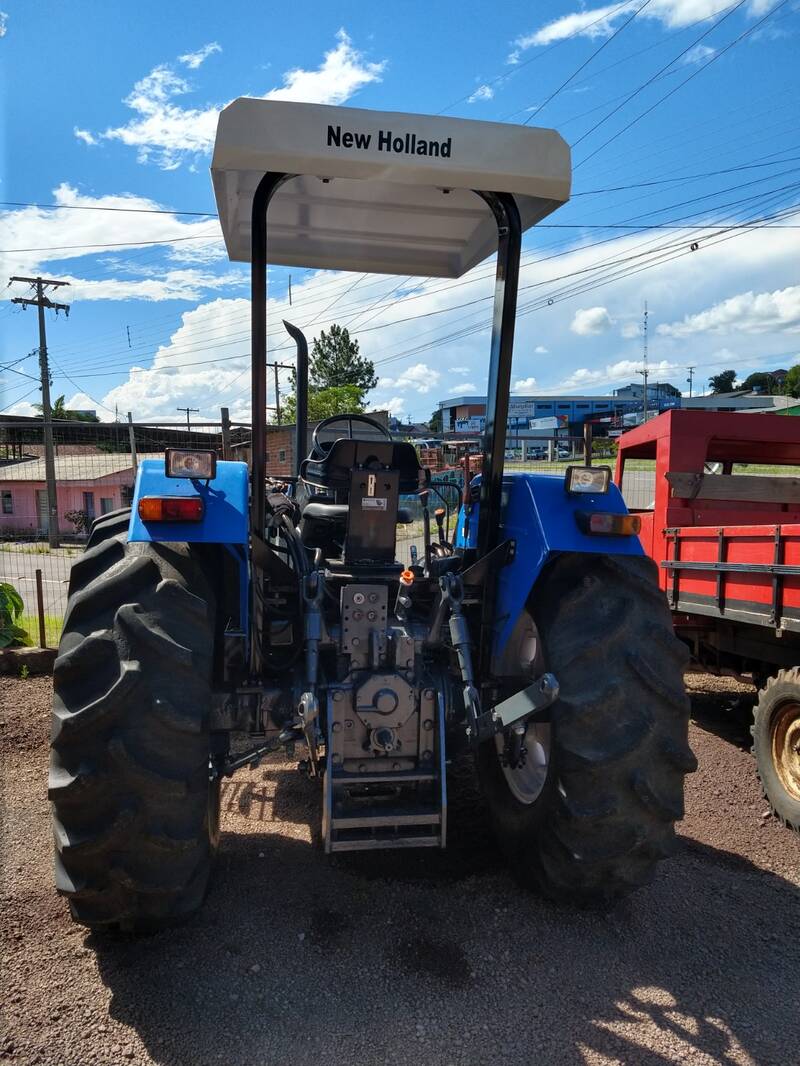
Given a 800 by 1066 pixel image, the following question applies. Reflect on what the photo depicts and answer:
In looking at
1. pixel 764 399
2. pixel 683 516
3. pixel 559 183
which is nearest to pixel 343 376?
pixel 764 399

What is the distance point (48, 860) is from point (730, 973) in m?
2.89

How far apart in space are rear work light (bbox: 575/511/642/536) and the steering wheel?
1299mm

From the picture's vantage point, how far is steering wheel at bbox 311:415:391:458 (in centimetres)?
393

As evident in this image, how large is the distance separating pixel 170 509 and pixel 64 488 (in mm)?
14733

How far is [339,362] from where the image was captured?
47.4 meters

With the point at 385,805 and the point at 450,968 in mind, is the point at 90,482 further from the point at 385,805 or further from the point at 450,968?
the point at 450,968

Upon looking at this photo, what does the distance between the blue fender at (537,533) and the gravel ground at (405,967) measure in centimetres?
111

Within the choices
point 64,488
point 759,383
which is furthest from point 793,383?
point 64,488

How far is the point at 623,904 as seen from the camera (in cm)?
334

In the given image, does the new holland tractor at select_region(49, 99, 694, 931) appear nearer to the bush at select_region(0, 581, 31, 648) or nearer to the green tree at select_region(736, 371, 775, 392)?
the bush at select_region(0, 581, 31, 648)

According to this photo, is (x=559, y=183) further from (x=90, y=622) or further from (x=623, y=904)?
(x=623, y=904)

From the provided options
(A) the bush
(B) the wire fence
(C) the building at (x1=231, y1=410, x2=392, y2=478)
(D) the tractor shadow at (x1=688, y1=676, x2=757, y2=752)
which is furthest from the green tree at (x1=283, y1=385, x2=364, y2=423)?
(D) the tractor shadow at (x1=688, y1=676, x2=757, y2=752)

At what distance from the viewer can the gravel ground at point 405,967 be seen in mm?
2486

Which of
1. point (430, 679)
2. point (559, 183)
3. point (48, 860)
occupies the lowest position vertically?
point (48, 860)
